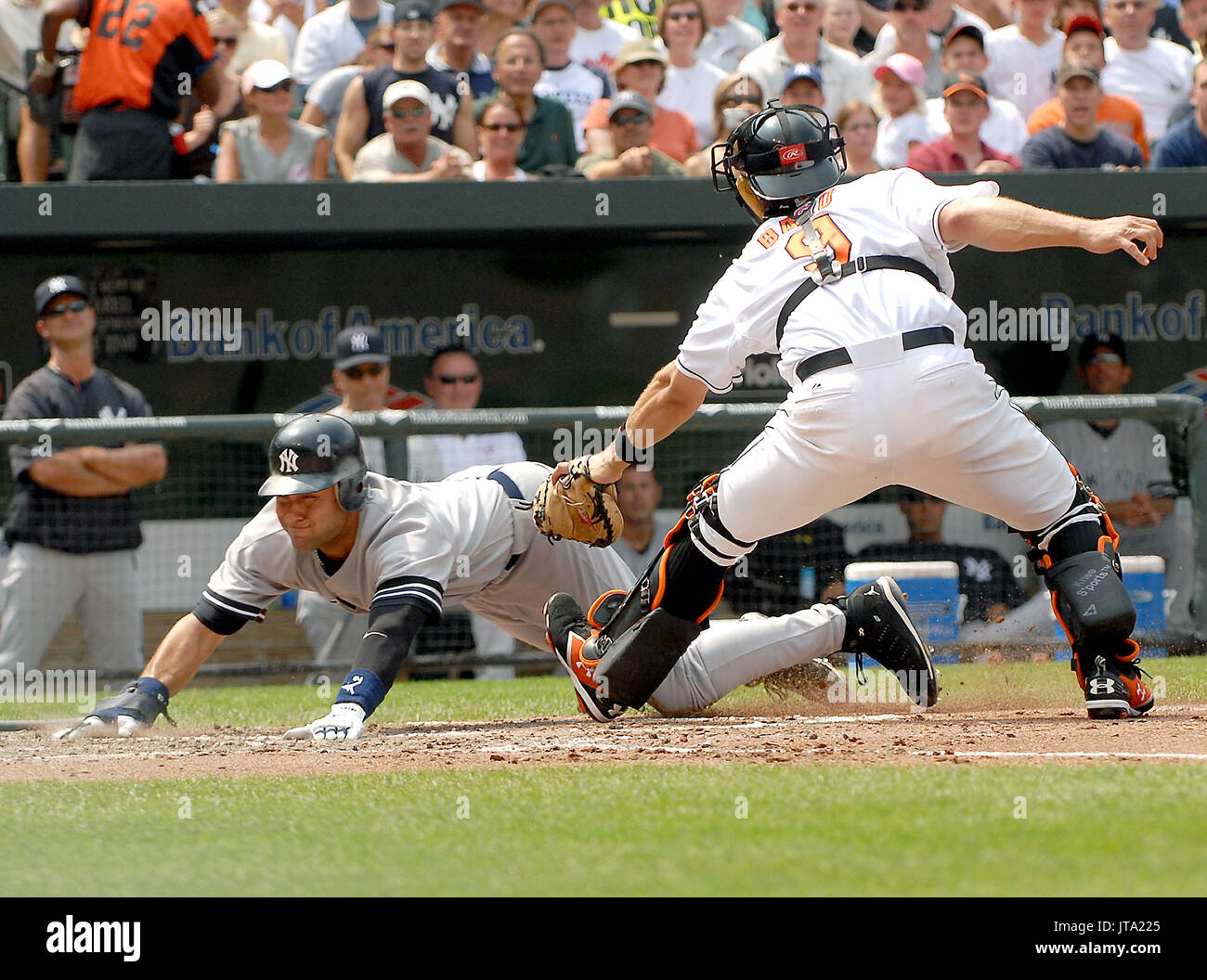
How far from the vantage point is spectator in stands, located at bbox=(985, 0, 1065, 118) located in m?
9.98

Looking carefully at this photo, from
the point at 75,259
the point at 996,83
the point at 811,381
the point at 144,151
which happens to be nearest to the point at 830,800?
the point at 811,381

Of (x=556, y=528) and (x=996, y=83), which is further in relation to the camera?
(x=996, y=83)

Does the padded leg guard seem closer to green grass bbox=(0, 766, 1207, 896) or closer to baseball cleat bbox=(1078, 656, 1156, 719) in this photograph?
green grass bbox=(0, 766, 1207, 896)

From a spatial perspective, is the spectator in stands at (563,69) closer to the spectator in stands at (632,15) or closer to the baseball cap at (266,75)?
the spectator in stands at (632,15)

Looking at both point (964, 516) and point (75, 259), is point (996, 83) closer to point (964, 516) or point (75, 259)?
point (964, 516)

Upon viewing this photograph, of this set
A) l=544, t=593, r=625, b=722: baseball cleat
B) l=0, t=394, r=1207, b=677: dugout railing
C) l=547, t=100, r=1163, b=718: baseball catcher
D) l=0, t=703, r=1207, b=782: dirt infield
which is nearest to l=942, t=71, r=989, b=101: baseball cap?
l=0, t=394, r=1207, b=677: dugout railing

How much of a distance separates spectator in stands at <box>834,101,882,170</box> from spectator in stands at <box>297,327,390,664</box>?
2.80 m

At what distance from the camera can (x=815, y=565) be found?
7820mm

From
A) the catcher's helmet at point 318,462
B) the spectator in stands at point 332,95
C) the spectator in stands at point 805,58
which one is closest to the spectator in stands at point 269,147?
the spectator in stands at point 332,95

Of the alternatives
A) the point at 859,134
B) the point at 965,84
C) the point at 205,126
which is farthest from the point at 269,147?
the point at 965,84

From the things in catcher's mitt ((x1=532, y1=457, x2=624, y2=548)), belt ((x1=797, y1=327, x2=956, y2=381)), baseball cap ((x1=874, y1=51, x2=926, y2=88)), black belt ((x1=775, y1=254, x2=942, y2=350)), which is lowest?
catcher's mitt ((x1=532, y1=457, x2=624, y2=548))

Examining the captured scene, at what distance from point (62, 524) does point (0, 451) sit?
2.52 ft

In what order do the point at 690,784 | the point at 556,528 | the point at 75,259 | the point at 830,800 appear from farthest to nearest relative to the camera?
the point at 75,259, the point at 556,528, the point at 690,784, the point at 830,800

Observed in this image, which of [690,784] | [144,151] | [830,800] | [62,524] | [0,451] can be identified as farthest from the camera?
[144,151]
